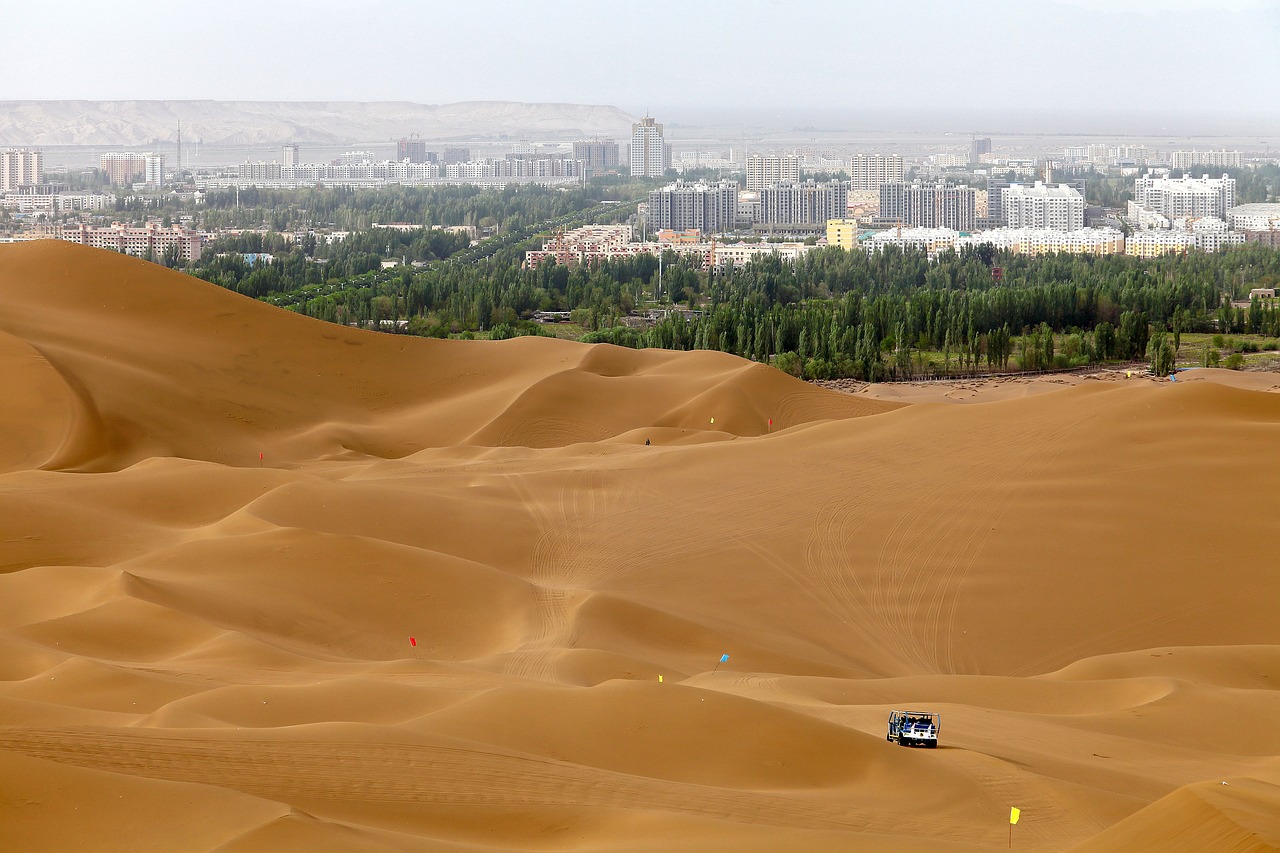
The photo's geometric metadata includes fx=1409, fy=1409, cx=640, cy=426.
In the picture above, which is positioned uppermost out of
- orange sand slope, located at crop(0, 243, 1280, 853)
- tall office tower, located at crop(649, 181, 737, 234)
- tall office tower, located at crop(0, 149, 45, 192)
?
tall office tower, located at crop(0, 149, 45, 192)

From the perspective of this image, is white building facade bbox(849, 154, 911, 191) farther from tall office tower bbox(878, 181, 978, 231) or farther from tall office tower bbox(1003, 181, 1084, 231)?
tall office tower bbox(1003, 181, 1084, 231)

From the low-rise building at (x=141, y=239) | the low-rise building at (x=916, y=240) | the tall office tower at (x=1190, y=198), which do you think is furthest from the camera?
the tall office tower at (x=1190, y=198)

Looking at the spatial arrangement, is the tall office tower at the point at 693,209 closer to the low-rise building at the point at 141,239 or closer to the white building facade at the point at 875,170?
the low-rise building at the point at 141,239

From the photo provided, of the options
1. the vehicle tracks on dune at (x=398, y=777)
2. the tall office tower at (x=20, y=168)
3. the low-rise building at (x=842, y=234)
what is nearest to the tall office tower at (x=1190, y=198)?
the low-rise building at (x=842, y=234)

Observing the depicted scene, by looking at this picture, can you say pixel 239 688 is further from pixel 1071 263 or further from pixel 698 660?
pixel 1071 263

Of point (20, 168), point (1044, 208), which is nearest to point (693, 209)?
point (1044, 208)

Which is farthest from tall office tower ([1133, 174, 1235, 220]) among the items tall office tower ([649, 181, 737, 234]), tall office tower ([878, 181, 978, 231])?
tall office tower ([649, 181, 737, 234])
